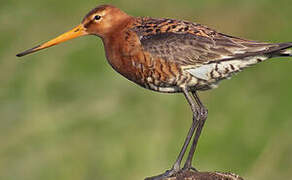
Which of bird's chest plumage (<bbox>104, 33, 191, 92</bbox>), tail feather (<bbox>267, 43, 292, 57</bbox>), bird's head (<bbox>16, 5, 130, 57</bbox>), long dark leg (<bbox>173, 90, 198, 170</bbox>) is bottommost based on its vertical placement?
long dark leg (<bbox>173, 90, 198, 170</bbox>)

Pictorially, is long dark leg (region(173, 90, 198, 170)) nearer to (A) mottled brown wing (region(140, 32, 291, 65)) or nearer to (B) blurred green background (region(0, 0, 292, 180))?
(A) mottled brown wing (region(140, 32, 291, 65))

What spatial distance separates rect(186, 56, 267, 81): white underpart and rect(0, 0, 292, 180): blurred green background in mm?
3767

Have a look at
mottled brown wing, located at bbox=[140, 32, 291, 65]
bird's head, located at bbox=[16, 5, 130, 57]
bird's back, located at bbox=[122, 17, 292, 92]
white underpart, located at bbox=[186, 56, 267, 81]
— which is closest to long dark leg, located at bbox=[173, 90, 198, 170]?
bird's back, located at bbox=[122, 17, 292, 92]

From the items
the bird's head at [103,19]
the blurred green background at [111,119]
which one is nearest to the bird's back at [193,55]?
the bird's head at [103,19]

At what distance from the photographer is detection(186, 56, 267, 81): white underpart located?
1265 cm

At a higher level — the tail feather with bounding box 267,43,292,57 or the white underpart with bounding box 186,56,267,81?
the tail feather with bounding box 267,43,292,57

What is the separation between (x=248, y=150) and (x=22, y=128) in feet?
12.5

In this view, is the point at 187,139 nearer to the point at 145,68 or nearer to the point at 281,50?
the point at 145,68

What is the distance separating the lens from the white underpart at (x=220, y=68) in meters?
12.6

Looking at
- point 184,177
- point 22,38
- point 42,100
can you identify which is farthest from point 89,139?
point 184,177

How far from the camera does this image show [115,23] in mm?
13258

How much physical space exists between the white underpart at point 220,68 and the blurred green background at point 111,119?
3767mm

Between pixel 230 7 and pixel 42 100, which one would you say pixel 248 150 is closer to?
pixel 42 100

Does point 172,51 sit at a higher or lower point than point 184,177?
higher
